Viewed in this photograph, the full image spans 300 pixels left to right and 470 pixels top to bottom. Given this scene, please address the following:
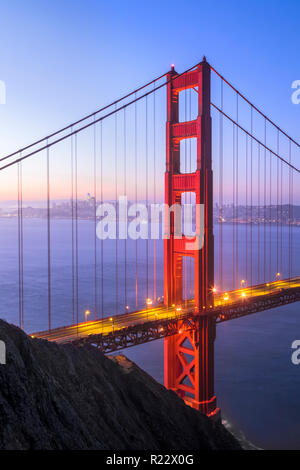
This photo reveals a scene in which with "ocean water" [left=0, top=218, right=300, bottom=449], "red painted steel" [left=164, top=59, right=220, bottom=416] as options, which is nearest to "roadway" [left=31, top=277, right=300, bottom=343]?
"red painted steel" [left=164, top=59, right=220, bottom=416]

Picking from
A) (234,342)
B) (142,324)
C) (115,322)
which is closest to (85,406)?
(142,324)

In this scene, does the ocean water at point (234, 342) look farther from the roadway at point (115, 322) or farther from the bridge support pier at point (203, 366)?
the roadway at point (115, 322)

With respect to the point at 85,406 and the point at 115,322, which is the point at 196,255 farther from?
the point at 85,406

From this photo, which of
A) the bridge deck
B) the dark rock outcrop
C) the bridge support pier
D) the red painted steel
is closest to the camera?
the dark rock outcrop

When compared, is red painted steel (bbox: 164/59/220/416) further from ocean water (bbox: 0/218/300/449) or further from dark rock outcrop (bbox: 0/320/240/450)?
ocean water (bbox: 0/218/300/449)
